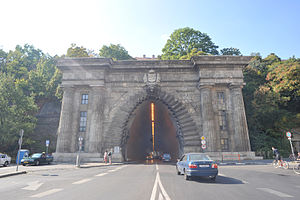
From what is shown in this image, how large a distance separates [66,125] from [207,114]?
18628 millimetres

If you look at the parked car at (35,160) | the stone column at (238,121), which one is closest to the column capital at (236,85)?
the stone column at (238,121)

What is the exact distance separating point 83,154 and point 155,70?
14.9 metres

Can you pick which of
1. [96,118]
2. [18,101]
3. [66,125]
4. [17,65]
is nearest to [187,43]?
[96,118]

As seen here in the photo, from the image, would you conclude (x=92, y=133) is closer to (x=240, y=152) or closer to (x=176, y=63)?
(x=176, y=63)

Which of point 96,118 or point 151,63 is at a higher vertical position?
point 151,63

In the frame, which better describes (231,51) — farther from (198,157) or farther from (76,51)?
(198,157)

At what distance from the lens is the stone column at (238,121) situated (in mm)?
22500

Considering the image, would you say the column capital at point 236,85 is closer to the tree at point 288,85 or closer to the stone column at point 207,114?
the stone column at point 207,114

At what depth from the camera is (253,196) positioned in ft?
19.0

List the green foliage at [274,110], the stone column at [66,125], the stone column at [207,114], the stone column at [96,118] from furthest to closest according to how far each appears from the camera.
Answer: the green foliage at [274,110]
the stone column at [66,125]
the stone column at [96,118]
the stone column at [207,114]

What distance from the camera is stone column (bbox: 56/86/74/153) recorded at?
2316 centimetres

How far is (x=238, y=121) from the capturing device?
76.4ft

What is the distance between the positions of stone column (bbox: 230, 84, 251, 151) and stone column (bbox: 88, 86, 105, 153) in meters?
17.6

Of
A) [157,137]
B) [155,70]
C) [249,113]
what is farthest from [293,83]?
[157,137]
